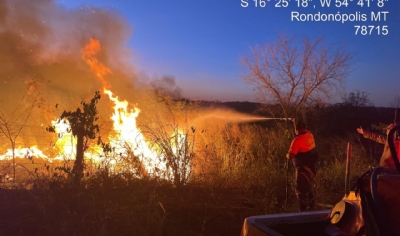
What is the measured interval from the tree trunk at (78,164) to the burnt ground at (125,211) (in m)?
0.25

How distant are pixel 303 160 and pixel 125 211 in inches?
126

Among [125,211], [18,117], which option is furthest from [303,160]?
[18,117]

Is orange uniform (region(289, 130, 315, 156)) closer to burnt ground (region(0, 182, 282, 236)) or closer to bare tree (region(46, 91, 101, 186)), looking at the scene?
burnt ground (region(0, 182, 282, 236))

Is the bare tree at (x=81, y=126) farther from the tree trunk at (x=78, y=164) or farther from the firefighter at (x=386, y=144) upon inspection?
the firefighter at (x=386, y=144)

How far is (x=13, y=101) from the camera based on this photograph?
14375mm

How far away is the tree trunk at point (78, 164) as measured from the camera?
6.95 meters

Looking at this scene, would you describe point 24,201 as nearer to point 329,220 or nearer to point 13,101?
point 329,220

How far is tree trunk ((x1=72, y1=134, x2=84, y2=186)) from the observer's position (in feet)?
22.8

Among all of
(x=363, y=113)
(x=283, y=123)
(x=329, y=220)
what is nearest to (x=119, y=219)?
(x=329, y=220)

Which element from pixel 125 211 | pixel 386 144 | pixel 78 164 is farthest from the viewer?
pixel 78 164

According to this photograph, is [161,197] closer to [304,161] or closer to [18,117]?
[304,161]

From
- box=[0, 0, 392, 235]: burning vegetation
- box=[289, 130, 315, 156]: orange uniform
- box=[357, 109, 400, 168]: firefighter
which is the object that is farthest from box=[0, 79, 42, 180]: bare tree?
box=[357, 109, 400, 168]: firefighter

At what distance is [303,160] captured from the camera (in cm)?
698

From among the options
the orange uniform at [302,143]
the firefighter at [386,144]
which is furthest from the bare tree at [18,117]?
the firefighter at [386,144]
